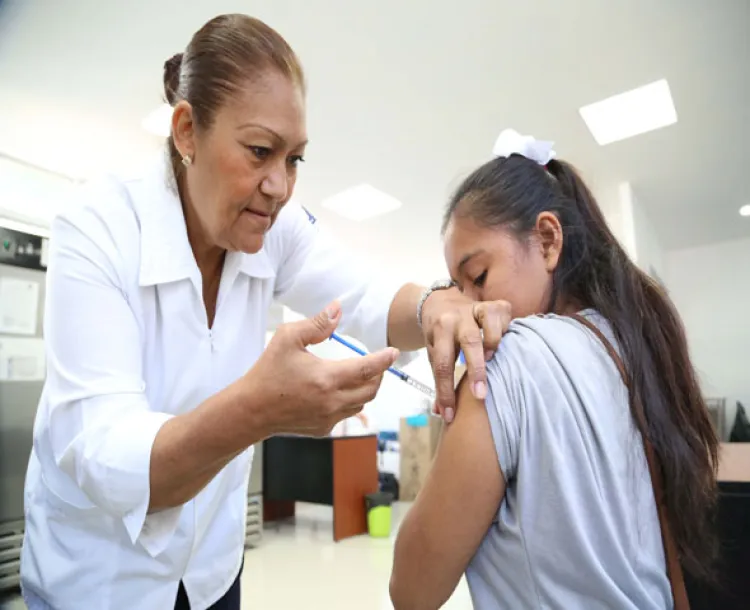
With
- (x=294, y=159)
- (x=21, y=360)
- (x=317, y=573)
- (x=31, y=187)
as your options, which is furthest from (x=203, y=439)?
(x=31, y=187)

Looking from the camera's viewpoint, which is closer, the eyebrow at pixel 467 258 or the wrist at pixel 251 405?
the wrist at pixel 251 405

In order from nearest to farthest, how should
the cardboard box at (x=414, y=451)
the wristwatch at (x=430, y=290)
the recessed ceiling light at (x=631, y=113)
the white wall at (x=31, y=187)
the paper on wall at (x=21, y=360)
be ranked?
the wristwatch at (x=430, y=290) < the paper on wall at (x=21, y=360) < the recessed ceiling light at (x=631, y=113) < the white wall at (x=31, y=187) < the cardboard box at (x=414, y=451)

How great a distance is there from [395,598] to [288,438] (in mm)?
3521

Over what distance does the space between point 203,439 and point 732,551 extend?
4.59 ft

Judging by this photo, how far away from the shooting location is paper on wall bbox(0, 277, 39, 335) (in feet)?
6.23

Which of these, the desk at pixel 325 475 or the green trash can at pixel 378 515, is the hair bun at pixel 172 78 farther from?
the green trash can at pixel 378 515

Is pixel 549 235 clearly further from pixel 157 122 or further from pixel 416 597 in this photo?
pixel 157 122

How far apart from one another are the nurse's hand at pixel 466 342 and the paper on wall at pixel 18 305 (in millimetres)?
1770

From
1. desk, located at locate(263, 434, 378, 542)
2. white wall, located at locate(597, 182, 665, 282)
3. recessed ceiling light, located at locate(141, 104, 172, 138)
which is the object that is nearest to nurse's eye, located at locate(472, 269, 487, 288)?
desk, located at locate(263, 434, 378, 542)

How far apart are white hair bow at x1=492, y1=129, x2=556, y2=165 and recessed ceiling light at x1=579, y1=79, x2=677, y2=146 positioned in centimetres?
299

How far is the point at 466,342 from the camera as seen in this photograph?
0.73 metres

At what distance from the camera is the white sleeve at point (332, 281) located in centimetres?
115

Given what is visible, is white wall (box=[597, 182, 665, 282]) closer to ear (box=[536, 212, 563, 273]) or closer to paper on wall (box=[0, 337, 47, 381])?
ear (box=[536, 212, 563, 273])

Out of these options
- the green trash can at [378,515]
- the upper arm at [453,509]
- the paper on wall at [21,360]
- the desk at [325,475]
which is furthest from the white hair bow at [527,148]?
the green trash can at [378,515]
